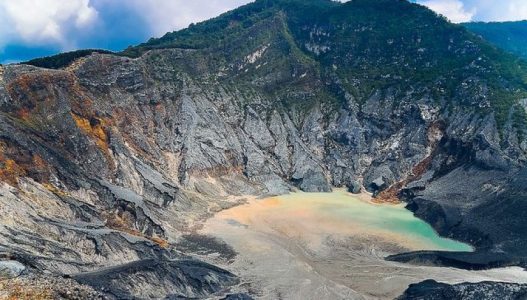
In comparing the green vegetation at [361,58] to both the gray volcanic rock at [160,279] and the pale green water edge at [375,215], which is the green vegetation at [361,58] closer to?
the pale green water edge at [375,215]

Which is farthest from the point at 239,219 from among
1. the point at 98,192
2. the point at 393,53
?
the point at 393,53

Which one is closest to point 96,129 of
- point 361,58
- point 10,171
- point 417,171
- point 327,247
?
point 10,171

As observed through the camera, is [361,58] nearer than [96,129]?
No

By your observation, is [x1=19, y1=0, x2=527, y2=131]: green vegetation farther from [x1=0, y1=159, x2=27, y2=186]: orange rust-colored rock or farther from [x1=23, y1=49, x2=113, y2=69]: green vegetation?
[x1=0, y1=159, x2=27, y2=186]: orange rust-colored rock

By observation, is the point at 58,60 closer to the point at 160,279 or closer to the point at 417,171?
the point at 160,279

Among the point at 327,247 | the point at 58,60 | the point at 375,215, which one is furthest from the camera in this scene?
the point at 58,60

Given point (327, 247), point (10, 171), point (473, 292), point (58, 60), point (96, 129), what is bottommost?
point (473, 292)

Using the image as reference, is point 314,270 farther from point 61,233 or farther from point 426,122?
point 426,122
